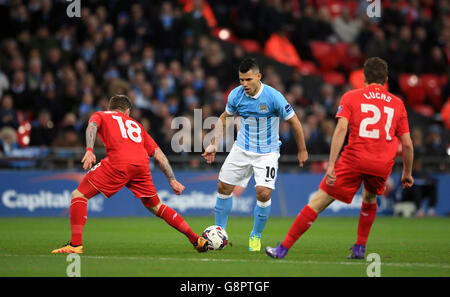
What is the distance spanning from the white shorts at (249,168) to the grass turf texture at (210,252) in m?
0.90

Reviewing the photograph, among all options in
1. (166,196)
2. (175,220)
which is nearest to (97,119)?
(175,220)

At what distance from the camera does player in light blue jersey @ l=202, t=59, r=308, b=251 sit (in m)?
9.98

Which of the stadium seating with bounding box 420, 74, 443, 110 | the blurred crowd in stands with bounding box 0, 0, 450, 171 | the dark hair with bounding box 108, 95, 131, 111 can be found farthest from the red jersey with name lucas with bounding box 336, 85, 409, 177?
the stadium seating with bounding box 420, 74, 443, 110

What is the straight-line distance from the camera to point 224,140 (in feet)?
58.3

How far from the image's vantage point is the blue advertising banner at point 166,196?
55.6 feet

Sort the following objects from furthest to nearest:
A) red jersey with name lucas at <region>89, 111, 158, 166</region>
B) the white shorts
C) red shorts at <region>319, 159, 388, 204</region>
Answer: the white shorts, red jersey with name lucas at <region>89, 111, 158, 166</region>, red shorts at <region>319, 159, 388, 204</region>

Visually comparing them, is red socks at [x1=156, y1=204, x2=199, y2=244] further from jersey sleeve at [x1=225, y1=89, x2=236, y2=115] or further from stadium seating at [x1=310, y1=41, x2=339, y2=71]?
stadium seating at [x1=310, y1=41, x2=339, y2=71]

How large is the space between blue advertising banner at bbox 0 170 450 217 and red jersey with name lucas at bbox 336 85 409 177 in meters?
9.42

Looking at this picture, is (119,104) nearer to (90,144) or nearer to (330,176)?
(90,144)

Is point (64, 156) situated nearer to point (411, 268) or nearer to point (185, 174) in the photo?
point (185, 174)

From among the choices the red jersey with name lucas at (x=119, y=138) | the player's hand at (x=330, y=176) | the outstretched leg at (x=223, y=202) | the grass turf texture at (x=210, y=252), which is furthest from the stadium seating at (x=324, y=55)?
the player's hand at (x=330, y=176)

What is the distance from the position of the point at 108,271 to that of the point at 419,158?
41.9ft

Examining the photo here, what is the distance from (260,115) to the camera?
10219mm

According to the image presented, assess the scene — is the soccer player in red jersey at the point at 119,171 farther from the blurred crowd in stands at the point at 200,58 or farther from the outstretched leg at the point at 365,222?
the blurred crowd in stands at the point at 200,58
